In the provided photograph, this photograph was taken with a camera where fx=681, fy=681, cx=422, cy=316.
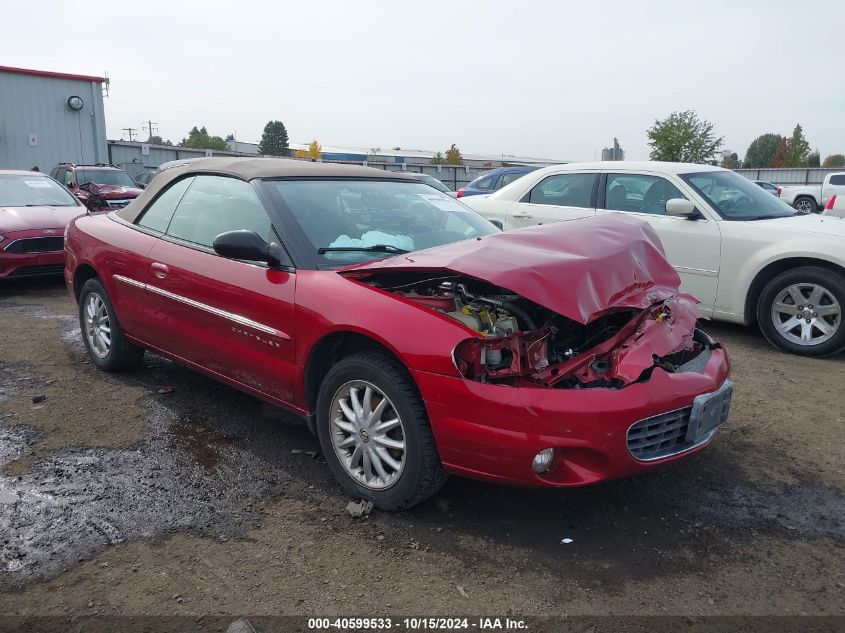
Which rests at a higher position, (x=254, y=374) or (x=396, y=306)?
(x=396, y=306)

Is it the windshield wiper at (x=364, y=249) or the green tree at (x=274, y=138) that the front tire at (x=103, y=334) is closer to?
the windshield wiper at (x=364, y=249)

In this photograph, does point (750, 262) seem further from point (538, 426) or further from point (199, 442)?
point (199, 442)

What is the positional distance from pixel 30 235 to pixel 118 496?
603 centimetres

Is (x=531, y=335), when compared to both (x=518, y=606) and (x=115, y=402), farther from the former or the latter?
(x=115, y=402)

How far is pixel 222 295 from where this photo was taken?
3.72 metres

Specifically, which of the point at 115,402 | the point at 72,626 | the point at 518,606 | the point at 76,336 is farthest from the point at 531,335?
the point at 76,336

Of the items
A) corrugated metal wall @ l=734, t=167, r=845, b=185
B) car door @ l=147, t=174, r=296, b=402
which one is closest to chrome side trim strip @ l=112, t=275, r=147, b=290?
car door @ l=147, t=174, r=296, b=402

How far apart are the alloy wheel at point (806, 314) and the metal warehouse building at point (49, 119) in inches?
947

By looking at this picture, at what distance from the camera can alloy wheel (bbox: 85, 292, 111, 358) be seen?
16.2 ft

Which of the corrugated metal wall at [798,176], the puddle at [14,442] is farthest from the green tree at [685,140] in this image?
the puddle at [14,442]

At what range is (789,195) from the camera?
24.1 meters

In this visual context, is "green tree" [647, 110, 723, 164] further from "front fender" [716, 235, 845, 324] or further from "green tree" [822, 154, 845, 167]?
"green tree" [822, 154, 845, 167]

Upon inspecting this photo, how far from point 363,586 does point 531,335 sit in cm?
125

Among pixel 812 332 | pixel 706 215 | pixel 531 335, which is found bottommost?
pixel 812 332
